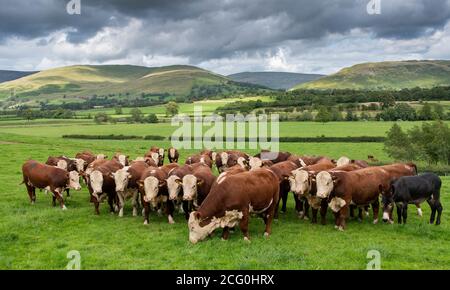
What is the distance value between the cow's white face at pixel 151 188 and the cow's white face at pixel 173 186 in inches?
16.9

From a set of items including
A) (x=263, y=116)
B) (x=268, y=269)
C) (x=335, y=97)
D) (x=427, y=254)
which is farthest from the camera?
(x=335, y=97)

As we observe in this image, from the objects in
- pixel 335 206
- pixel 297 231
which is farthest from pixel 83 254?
pixel 335 206

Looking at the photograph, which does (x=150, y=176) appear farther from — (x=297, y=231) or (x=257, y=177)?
(x=297, y=231)

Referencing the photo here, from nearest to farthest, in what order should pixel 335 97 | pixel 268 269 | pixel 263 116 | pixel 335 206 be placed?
pixel 268 269
pixel 335 206
pixel 263 116
pixel 335 97

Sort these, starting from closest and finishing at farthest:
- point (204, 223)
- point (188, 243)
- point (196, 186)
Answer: point (188, 243) < point (204, 223) < point (196, 186)

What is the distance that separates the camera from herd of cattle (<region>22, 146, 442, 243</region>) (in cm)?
1180

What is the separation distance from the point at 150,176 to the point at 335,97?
363 ft

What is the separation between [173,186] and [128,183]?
2.52m

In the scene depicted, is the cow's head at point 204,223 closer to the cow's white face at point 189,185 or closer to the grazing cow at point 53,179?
the cow's white face at point 189,185

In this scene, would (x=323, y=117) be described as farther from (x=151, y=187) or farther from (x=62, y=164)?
(x=151, y=187)

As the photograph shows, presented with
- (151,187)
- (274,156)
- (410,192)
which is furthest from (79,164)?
(410,192)

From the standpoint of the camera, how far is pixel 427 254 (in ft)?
35.4

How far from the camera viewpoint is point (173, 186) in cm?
1392
